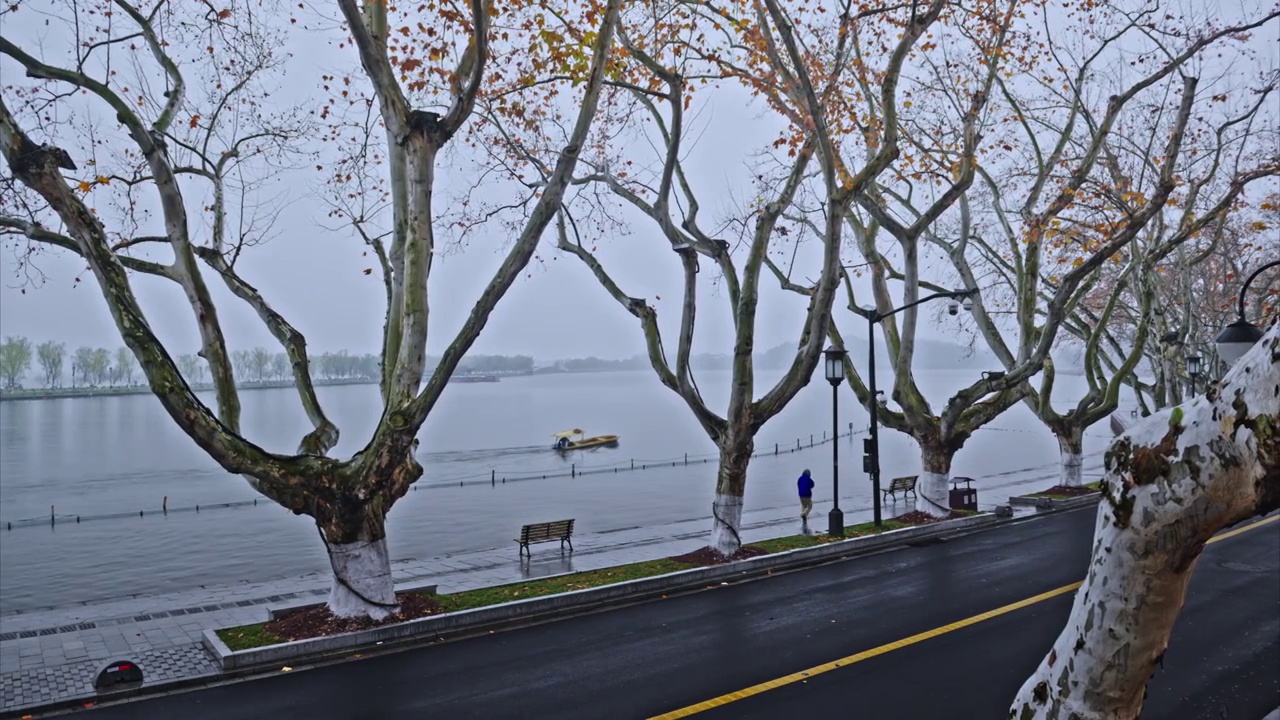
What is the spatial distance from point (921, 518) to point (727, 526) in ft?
25.2

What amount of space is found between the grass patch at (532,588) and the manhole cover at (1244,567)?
7.69 metres

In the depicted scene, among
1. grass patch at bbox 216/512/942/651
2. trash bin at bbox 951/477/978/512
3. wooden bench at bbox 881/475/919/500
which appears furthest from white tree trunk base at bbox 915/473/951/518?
wooden bench at bbox 881/475/919/500

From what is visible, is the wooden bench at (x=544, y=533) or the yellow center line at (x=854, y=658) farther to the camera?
the wooden bench at (x=544, y=533)

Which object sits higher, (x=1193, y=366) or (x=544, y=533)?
(x=1193, y=366)

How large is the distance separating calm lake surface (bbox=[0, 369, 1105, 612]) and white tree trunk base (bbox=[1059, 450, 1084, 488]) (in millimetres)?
2943

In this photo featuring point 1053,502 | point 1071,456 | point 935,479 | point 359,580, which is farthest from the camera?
point 1071,456

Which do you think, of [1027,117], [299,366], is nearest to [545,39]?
[299,366]

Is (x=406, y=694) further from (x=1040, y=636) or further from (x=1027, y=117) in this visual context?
(x=1027, y=117)

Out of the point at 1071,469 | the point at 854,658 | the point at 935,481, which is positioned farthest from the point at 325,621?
the point at 1071,469

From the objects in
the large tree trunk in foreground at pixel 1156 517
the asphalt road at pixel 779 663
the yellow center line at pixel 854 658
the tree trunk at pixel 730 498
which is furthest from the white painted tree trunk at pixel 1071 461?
the large tree trunk in foreground at pixel 1156 517

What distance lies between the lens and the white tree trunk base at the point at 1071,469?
97.0 feet

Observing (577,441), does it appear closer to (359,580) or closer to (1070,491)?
(1070,491)

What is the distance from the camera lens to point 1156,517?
3.43m

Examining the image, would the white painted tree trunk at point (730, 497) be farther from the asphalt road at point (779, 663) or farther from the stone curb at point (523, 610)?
the asphalt road at point (779, 663)
